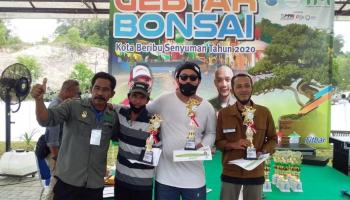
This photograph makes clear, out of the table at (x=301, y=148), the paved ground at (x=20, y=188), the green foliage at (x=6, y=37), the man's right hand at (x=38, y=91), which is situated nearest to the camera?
the man's right hand at (x=38, y=91)

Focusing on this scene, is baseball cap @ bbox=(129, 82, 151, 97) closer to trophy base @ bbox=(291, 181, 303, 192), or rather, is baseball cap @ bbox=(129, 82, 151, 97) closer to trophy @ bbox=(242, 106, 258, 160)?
trophy @ bbox=(242, 106, 258, 160)

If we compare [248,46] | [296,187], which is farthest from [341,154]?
[248,46]

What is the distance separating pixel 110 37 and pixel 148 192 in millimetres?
3827

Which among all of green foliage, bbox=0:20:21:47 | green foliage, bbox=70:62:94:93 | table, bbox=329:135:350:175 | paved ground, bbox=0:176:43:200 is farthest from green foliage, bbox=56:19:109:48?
table, bbox=329:135:350:175

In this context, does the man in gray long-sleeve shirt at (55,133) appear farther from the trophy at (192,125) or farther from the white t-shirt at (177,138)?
the trophy at (192,125)

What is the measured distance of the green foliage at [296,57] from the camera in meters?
5.96

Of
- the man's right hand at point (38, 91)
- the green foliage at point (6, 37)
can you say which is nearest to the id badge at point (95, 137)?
the man's right hand at point (38, 91)

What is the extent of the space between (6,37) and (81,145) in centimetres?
1187

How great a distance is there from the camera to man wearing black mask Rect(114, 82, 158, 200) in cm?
248

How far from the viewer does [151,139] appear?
96.5 inches

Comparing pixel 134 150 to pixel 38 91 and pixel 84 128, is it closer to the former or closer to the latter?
pixel 84 128

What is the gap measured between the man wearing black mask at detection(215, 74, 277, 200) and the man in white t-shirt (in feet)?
0.60

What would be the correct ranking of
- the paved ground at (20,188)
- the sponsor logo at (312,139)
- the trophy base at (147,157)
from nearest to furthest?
the trophy base at (147,157) → the paved ground at (20,188) → the sponsor logo at (312,139)

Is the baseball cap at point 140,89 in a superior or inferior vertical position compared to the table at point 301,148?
superior
